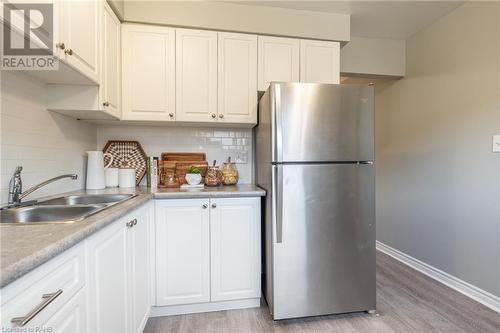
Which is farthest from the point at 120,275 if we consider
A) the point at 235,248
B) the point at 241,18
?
the point at 241,18

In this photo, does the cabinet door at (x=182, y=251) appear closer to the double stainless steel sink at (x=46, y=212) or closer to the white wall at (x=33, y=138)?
the double stainless steel sink at (x=46, y=212)

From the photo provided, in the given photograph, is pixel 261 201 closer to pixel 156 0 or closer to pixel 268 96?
pixel 268 96

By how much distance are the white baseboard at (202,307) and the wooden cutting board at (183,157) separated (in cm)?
115

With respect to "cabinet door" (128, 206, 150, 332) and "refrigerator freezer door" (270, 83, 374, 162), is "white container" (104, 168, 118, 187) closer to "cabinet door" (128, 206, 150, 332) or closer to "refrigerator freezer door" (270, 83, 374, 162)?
"cabinet door" (128, 206, 150, 332)

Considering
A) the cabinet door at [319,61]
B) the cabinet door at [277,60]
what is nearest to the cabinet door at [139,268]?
the cabinet door at [277,60]

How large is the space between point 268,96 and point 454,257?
214 cm

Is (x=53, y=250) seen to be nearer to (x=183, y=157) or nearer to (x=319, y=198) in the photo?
(x=319, y=198)

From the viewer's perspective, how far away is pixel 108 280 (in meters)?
1.07

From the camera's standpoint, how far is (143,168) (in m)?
2.21

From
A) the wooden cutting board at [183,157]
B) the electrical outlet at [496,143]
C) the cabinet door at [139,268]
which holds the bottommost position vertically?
the cabinet door at [139,268]

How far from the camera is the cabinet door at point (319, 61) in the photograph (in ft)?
7.00

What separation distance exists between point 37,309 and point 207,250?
3.87 ft

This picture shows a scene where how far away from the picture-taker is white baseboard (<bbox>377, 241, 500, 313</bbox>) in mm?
1874

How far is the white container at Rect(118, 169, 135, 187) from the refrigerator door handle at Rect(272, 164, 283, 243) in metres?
1.20
